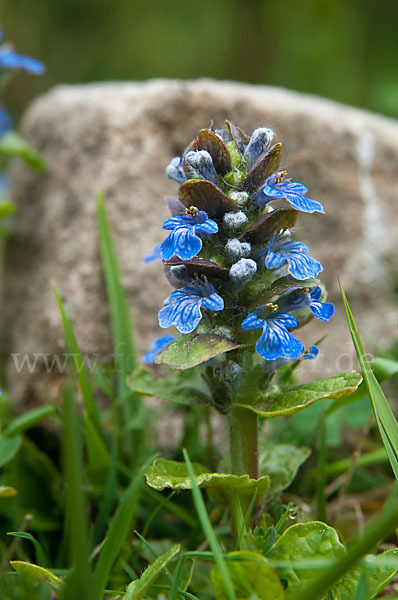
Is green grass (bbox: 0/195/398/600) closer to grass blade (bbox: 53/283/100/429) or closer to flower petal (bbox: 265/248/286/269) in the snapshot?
grass blade (bbox: 53/283/100/429)

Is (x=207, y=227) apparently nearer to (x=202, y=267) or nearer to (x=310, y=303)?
(x=202, y=267)

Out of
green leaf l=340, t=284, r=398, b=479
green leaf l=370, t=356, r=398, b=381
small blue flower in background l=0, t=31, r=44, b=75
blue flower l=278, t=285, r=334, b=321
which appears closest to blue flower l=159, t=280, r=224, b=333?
blue flower l=278, t=285, r=334, b=321

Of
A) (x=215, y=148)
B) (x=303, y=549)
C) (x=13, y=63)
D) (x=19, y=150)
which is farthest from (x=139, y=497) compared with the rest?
(x=13, y=63)

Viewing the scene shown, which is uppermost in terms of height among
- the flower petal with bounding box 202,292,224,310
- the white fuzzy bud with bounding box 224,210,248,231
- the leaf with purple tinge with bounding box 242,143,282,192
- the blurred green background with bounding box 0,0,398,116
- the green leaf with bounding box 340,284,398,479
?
the blurred green background with bounding box 0,0,398,116

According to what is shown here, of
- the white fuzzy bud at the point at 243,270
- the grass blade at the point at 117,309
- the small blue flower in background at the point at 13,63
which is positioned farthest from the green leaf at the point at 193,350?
the small blue flower in background at the point at 13,63

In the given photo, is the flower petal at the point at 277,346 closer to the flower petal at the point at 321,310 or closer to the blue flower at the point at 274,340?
the blue flower at the point at 274,340

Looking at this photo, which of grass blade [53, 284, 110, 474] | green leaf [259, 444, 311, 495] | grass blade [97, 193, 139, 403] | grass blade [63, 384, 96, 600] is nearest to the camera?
grass blade [63, 384, 96, 600]
